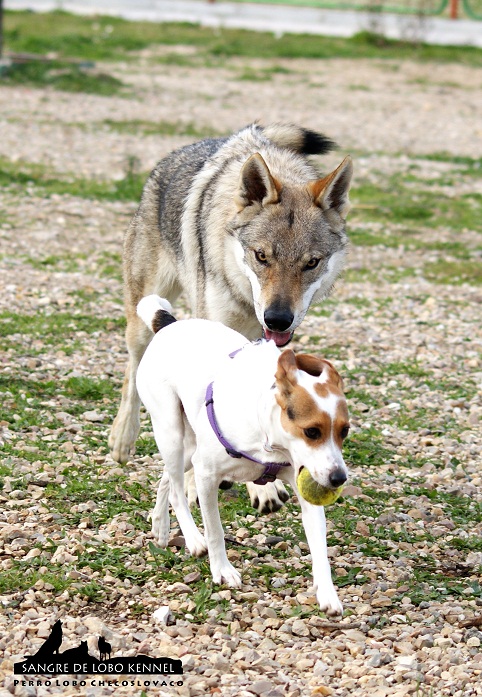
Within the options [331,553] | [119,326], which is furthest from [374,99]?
[331,553]

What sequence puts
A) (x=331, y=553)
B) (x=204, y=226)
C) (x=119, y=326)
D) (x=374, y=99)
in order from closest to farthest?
1. (x=331, y=553)
2. (x=204, y=226)
3. (x=119, y=326)
4. (x=374, y=99)

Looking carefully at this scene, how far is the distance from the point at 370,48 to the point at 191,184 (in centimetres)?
2037

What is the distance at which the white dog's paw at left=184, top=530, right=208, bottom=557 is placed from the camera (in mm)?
4789

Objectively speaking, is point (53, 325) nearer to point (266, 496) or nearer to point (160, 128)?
point (266, 496)

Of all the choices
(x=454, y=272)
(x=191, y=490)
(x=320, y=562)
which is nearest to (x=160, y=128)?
(x=454, y=272)

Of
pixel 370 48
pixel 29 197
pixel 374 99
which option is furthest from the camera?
pixel 370 48

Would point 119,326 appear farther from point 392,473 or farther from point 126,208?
point 126,208

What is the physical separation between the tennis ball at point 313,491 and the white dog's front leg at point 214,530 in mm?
556

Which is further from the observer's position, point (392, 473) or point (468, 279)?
point (468, 279)

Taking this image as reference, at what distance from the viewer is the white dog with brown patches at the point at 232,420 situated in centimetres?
391

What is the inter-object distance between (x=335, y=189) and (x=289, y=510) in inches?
68.9

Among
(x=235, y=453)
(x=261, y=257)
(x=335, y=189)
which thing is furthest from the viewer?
(x=335, y=189)

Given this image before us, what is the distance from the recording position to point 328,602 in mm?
4176

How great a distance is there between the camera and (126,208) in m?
12.1
